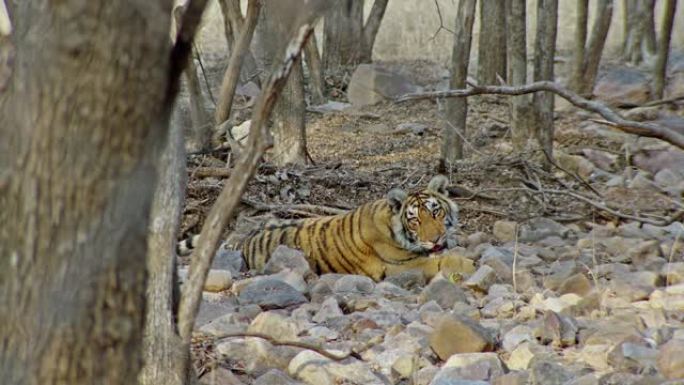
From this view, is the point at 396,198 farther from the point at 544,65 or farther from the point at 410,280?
the point at 544,65

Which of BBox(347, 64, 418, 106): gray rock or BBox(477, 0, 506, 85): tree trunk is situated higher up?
BBox(477, 0, 506, 85): tree trunk

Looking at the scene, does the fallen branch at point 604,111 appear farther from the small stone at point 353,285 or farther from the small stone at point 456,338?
the small stone at point 353,285

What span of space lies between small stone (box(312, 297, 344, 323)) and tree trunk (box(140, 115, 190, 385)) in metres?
1.83

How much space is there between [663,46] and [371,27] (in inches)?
239

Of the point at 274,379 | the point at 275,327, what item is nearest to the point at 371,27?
the point at 275,327

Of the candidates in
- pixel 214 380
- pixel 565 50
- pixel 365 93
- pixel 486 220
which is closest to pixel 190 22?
pixel 214 380

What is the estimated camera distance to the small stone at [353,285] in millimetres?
6324

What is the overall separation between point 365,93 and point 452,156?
648 centimetres

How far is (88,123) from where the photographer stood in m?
1.92

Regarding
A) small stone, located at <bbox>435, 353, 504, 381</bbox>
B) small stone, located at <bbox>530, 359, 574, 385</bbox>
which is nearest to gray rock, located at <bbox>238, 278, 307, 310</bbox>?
small stone, located at <bbox>435, 353, 504, 381</bbox>

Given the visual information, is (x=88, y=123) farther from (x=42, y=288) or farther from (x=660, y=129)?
(x=660, y=129)

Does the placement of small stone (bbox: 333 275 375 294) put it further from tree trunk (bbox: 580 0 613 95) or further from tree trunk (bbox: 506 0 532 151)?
tree trunk (bbox: 580 0 613 95)

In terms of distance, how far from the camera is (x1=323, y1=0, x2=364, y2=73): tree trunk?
18.6 meters

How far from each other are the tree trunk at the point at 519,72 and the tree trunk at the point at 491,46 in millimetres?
5499
